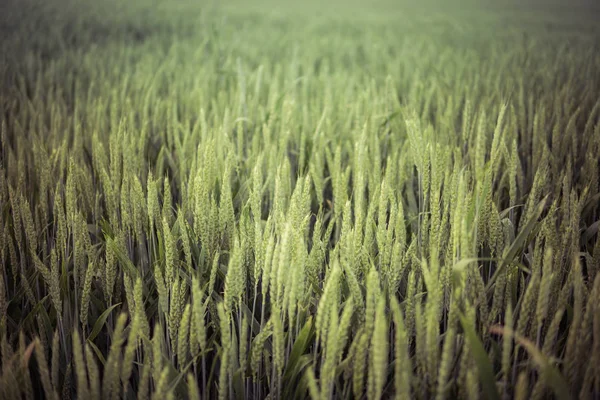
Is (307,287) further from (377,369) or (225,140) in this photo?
(225,140)

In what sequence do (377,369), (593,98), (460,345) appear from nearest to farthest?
(377,369), (460,345), (593,98)

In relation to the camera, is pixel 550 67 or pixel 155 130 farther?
pixel 550 67

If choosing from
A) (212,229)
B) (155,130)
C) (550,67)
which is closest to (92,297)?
(212,229)

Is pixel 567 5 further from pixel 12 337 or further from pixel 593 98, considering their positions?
pixel 12 337

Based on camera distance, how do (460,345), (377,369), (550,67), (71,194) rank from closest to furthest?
1. (377,369)
2. (460,345)
3. (71,194)
4. (550,67)

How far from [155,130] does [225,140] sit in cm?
66

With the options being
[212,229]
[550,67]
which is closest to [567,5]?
[550,67]

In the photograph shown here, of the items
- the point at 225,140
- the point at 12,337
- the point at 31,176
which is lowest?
the point at 12,337

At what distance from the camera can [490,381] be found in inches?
21.6

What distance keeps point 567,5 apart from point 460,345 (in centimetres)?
1152

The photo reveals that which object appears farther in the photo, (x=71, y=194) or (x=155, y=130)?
(x=155, y=130)

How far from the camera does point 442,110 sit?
1.75m

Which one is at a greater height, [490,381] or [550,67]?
[550,67]

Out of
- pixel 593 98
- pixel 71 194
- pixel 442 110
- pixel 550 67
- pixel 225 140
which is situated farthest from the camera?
pixel 550 67
